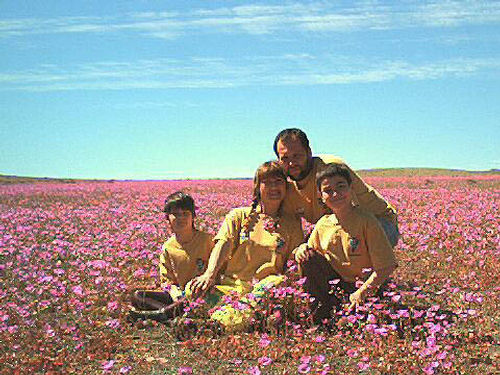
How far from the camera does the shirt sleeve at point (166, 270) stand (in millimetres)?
7289

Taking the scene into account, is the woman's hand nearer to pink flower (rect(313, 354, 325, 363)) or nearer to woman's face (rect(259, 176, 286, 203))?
pink flower (rect(313, 354, 325, 363))

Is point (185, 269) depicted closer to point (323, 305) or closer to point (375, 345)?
point (323, 305)

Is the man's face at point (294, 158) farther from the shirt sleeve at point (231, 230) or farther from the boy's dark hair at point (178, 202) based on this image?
the boy's dark hair at point (178, 202)

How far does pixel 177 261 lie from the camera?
7145 millimetres

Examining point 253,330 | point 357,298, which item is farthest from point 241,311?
point 357,298

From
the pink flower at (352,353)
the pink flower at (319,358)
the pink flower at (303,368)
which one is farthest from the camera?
the pink flower at (352,353)

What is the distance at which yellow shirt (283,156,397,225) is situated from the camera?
6.91 m

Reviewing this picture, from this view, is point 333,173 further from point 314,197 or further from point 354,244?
point 314,197

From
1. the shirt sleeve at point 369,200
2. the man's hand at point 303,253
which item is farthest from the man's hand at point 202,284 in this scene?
the shirt sleeve at point 369,200

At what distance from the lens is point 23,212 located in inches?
727

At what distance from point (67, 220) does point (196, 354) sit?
36.9 feet

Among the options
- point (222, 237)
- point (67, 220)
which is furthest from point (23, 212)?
point (222, 237)

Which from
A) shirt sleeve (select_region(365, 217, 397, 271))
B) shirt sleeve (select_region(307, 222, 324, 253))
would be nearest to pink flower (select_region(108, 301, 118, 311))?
shirt sleeve (select_region(307, 222, 324, 253))

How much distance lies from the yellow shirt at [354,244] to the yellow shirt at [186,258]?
1.34 m
